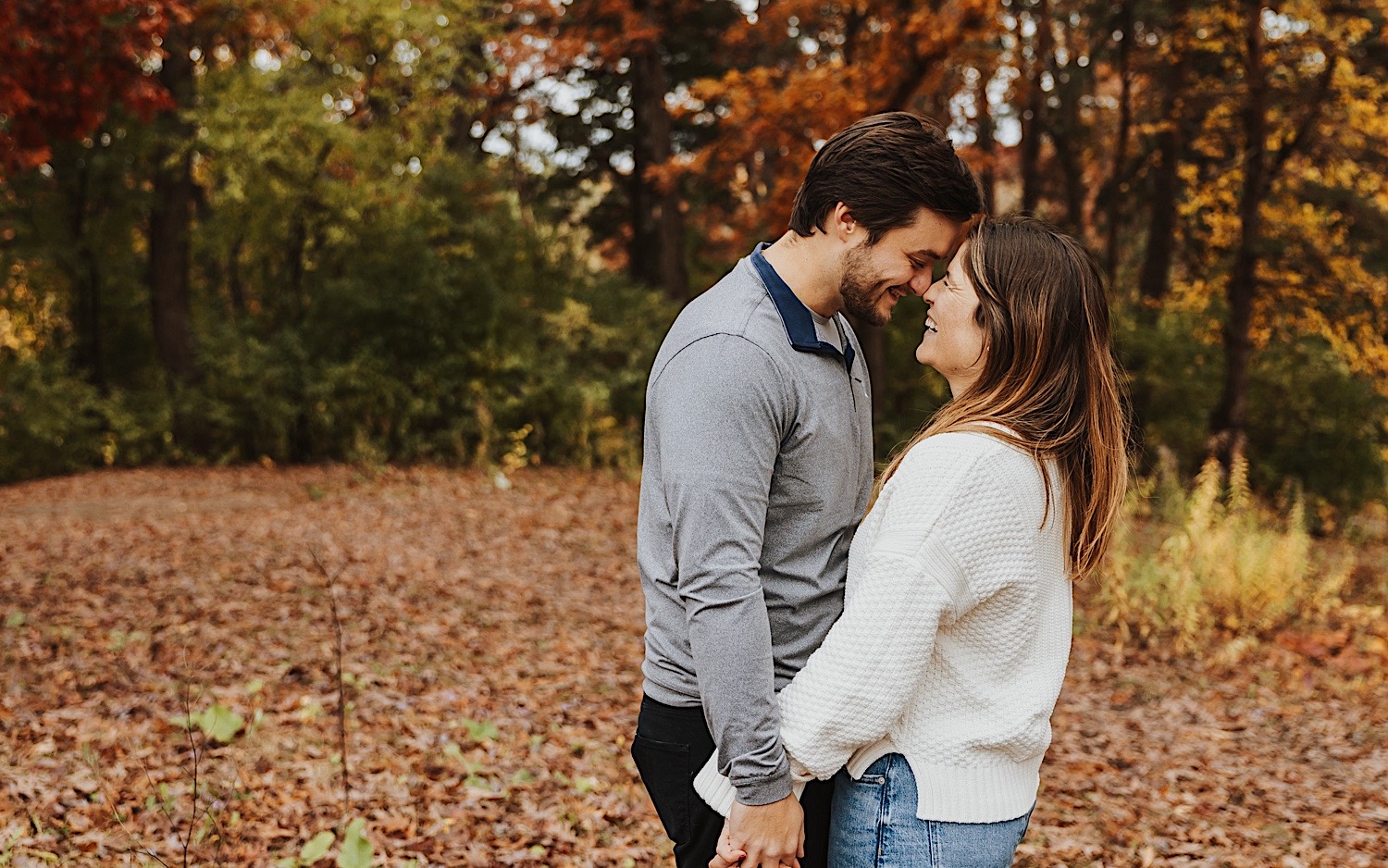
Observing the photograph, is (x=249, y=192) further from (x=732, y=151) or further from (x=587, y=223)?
(x=587, y=223)

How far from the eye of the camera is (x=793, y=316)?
1.95 metres

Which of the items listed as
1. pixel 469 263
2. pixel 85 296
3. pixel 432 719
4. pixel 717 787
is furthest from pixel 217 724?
pixel 85 296

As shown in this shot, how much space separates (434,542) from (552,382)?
5.01 m

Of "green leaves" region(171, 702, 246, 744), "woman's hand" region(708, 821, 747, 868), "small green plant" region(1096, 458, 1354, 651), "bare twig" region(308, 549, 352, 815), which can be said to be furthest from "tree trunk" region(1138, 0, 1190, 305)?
"woman's hand" region(708, 821, 747, 868)

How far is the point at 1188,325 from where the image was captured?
48.2 ft

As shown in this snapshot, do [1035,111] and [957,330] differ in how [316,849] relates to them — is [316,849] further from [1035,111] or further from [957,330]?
[1035,111]

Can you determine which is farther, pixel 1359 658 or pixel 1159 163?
pixel 1159 163

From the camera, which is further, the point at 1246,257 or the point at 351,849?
the point at 1246,257

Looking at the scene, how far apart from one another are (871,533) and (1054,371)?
41 cm

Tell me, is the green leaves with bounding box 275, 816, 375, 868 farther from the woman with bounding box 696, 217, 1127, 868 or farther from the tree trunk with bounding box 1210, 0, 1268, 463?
the tree trunk with bounding box 1210, 0, 1268, 463

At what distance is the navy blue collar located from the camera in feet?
6.35

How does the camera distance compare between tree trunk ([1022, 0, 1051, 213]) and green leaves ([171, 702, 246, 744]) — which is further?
tree trunk ([1022, 0, 1051, 213])

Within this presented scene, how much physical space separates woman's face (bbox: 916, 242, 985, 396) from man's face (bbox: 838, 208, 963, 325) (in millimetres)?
69

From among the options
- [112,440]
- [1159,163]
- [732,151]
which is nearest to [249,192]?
[112,440]
